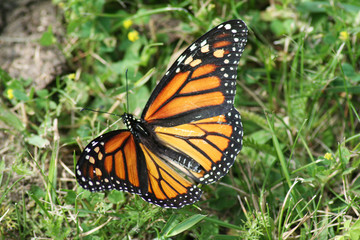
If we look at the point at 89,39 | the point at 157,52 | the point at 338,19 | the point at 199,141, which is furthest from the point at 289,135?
the point at 89,39

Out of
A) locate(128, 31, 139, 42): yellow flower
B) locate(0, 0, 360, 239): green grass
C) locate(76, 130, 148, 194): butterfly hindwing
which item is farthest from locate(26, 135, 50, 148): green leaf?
locate(128, 31, 139, 42): yellow flower

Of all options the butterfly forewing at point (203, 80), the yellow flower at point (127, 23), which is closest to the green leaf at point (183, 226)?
the butterfly forewing at point (203, 80)

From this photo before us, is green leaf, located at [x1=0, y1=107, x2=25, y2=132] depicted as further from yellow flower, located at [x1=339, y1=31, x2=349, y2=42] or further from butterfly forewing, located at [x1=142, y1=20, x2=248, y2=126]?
yellow flower, located at [x1=339, y1=31, x2=349, y2=42]

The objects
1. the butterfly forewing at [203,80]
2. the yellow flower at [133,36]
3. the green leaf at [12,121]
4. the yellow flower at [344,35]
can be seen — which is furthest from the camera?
the yellow flower at [133,36]

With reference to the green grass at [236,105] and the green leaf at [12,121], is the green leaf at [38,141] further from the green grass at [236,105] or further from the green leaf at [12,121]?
the green leaf at [12,121]

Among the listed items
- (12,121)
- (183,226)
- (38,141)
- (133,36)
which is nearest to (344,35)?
(133,36)

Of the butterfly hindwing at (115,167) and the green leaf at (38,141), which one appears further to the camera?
the green leaf at (38,141)

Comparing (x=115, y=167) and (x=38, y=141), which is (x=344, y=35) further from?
(x=38, y=141)
